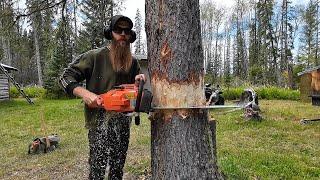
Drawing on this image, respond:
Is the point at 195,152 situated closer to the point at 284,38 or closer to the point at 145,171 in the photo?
the point at 145,171

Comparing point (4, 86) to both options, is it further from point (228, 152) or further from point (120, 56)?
point (120, 56)

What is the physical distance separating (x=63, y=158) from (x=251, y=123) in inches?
221

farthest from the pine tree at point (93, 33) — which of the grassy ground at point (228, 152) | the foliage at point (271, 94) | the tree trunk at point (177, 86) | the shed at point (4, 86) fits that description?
the tree trunk at point (177, 86)

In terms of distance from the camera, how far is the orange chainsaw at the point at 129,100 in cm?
280

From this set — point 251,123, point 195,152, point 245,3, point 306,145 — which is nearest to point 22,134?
point 251,123

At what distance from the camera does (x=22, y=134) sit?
1123 centimetres

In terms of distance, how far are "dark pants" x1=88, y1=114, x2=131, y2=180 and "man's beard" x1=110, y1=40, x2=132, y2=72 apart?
1.52ft

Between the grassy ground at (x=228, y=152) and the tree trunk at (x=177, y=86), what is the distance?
6.91 ft

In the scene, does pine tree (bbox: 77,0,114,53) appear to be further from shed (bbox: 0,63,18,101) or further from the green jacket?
the green jacket

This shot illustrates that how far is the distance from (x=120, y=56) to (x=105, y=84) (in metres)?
0.29

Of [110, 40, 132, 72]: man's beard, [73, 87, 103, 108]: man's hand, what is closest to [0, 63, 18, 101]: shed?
[110, 40, 132, 72]: man's beard

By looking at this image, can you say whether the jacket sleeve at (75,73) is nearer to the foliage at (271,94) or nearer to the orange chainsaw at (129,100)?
the orange chainsaw at (129,100)

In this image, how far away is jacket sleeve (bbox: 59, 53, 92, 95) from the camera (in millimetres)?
3338

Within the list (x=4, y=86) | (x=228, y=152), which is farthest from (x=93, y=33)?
(x=228, y=152)
